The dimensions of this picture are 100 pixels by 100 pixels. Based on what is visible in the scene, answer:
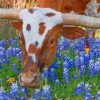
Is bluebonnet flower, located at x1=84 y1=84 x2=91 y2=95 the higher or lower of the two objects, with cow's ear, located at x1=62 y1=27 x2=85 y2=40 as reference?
lower

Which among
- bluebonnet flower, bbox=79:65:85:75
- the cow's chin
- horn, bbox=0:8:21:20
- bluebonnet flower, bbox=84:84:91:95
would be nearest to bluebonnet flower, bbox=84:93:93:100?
bluebonnet flower, bbox=84:84:91:95

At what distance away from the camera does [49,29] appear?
5.52 m

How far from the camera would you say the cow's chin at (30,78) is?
5.18 m

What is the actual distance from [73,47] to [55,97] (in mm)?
2121

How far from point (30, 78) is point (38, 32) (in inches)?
21.4

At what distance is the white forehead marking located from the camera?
17.5ft

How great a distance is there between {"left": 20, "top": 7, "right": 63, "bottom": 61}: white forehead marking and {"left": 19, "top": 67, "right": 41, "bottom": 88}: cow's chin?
16 cm

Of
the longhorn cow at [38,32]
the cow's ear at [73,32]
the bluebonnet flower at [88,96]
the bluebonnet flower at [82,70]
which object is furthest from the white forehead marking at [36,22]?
the bluebonnet flower at [82,70]

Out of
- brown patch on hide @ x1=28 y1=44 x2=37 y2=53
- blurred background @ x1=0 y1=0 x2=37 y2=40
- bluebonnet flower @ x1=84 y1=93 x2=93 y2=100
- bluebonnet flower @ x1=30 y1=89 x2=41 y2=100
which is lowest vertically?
blurred background @ x1=0 y1=0 x2=37 y2=40

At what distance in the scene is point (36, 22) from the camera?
545cm

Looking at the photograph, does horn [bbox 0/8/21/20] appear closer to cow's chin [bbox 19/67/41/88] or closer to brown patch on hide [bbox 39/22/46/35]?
brown patch on hide [bbox 39/22/46/35]

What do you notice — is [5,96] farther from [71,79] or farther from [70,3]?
[70,3]

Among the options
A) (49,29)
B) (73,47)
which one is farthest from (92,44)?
(49,29)

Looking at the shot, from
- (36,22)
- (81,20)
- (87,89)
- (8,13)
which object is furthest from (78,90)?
(8,13)
